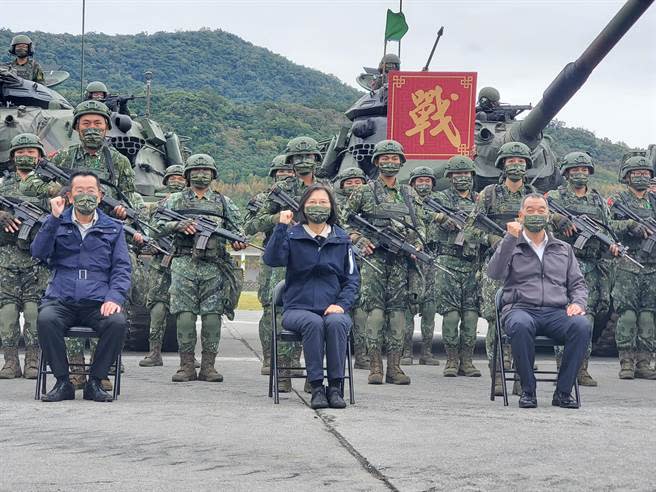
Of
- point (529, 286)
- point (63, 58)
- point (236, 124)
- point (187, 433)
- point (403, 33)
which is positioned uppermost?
point (63, 58)

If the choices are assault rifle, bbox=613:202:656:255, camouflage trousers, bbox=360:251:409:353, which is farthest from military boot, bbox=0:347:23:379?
assault rifle, bbox=613:202:656:255

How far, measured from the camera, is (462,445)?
7754 millimetres

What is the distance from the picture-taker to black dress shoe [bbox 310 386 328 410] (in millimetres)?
9594

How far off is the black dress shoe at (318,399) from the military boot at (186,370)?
2.17 metres

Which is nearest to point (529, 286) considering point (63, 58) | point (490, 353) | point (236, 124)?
point (490, 353)

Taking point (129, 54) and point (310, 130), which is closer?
point (310, 130)

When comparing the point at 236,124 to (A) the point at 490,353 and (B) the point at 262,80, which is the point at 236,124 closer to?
(B) the point at 262,80

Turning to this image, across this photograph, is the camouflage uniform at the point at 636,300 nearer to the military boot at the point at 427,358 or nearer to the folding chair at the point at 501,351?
the military boot at the point at 427,358

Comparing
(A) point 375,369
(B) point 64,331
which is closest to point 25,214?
(B) point 64,331

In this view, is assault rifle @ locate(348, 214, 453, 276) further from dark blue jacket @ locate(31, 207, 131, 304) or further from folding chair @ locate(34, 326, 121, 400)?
folding chair @ locate(34, 326, 121, 400)

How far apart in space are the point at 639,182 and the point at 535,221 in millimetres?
3431

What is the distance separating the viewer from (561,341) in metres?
10.1

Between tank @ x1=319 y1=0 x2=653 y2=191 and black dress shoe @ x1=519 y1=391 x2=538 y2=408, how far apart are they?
5444mm

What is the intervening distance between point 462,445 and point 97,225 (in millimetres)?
3658
